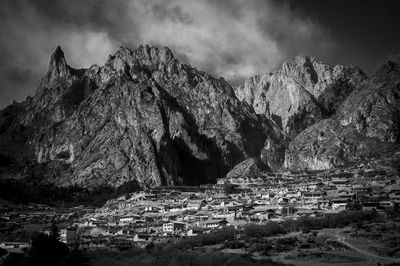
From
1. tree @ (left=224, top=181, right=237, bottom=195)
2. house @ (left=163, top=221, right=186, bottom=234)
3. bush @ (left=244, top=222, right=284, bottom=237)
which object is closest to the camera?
bush @ (left=244, top=222, right=284, bottom=237)

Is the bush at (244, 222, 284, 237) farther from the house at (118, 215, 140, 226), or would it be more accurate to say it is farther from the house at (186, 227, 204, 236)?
the house at (118, 215, 140, 226)

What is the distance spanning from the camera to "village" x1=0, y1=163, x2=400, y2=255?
118 meters

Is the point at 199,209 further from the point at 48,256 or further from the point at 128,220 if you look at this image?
the point at 48,256

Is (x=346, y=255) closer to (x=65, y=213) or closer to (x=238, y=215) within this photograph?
(x=238, y=215)

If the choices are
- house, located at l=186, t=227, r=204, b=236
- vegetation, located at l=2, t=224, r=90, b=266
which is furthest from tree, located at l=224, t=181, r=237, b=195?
vegetation, located at l=2, t=224, r=90, b=266

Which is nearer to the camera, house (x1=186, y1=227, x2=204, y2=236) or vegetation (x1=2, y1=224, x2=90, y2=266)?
vegetation (x1=2, y1=224, x2=90, y2=266)

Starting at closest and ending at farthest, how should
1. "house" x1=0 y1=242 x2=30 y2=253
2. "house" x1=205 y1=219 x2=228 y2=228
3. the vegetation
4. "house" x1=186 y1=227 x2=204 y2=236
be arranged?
the vegetation < "house" x1=0 y1=242 x2=30 y2=253 < "house" x1=186 y1=227 x2=204 y2=236 < "house" x1=205 y1=219 x2=228 y2=228

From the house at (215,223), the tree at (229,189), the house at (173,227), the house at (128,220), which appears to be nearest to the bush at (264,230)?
the house at (215,223)

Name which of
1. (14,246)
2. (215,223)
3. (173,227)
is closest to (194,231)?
(215,223)

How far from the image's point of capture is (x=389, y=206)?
11656 cm

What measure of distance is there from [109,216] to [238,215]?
1836 inches

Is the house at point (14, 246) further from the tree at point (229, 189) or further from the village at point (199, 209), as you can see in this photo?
the tree at point (229, 189)

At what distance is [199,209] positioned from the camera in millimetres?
152750

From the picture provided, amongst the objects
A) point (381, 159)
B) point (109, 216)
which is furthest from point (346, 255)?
point (381, 159)
